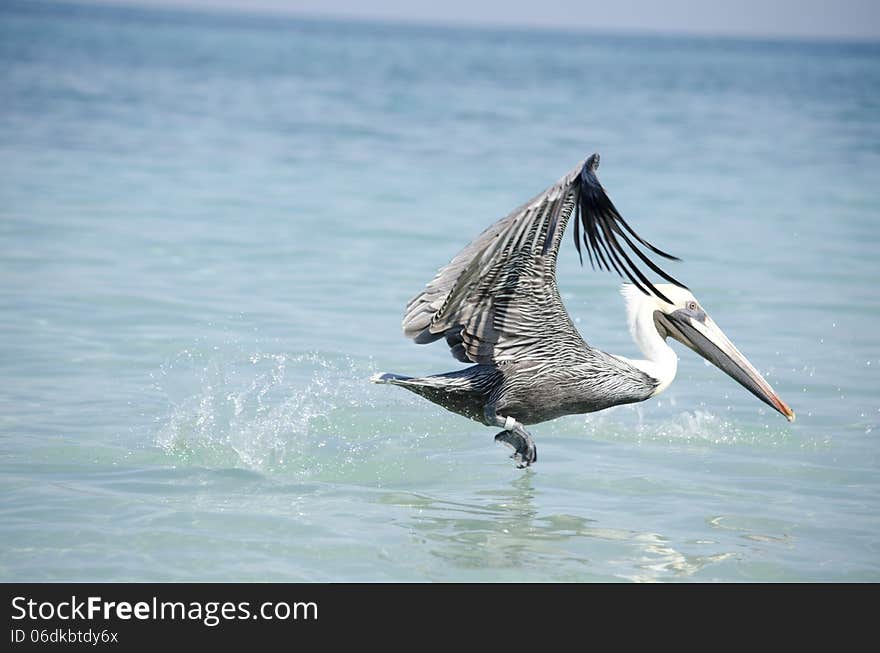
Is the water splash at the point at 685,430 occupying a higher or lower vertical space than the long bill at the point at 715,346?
lower

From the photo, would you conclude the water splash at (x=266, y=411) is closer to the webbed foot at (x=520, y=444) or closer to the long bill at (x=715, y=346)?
the webbed foot at (x=520, y=444)

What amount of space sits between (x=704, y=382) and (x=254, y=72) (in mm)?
36109

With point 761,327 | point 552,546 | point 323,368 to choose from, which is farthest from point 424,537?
point 761,327

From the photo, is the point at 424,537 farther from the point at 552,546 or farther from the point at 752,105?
the point at 752,105

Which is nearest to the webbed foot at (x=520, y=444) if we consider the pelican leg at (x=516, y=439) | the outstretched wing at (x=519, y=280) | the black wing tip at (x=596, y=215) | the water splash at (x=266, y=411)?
the pelican leg at (x=516, y=439)

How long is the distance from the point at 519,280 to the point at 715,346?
1264 mm

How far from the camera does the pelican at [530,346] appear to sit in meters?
6.32

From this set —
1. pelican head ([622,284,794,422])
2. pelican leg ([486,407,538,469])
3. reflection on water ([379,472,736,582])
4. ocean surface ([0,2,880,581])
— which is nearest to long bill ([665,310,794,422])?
pelican head ([622,284,794,422])

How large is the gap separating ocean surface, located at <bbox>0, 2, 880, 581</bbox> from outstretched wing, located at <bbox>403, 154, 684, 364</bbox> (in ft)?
2.32

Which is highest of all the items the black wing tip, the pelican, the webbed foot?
the black wing tip

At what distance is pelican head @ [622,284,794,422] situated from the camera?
688cm

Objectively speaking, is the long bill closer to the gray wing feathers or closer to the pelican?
the pelican
